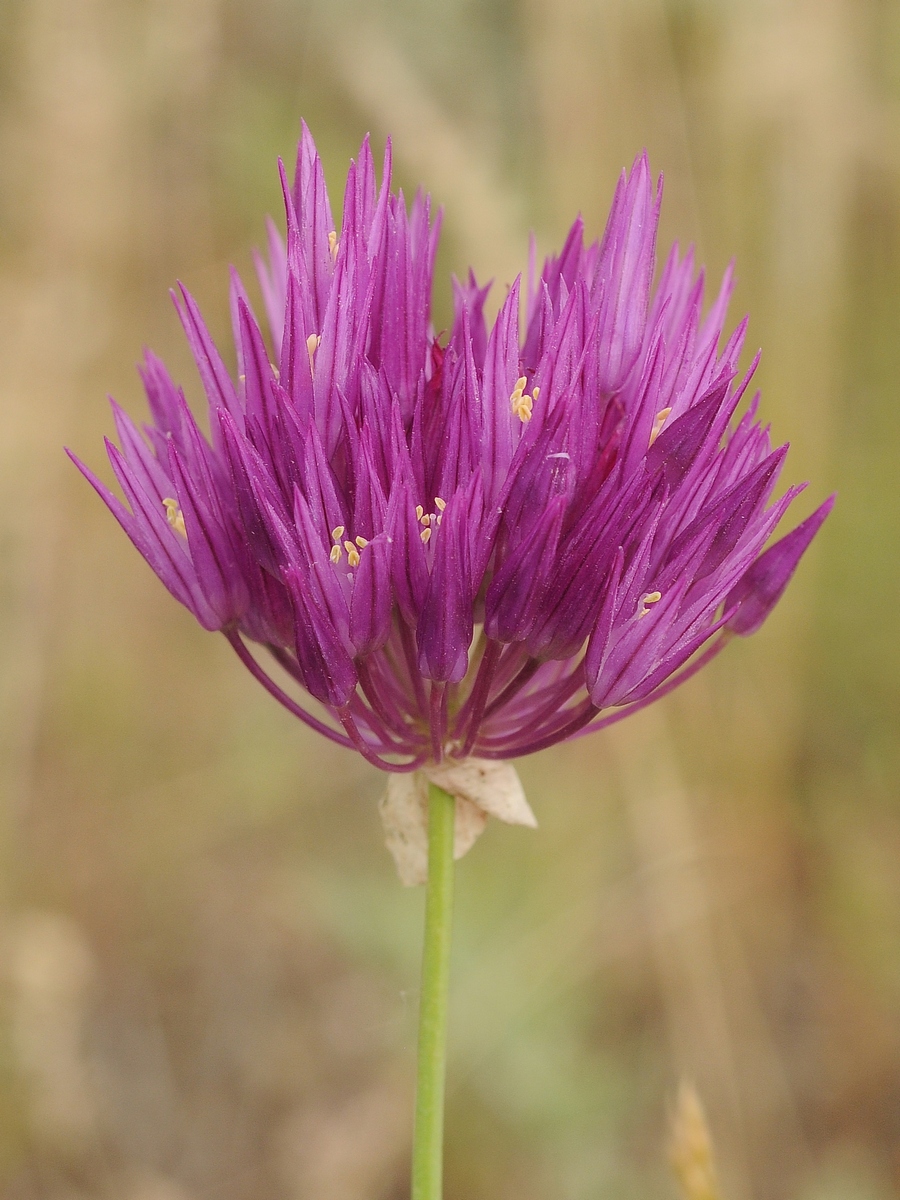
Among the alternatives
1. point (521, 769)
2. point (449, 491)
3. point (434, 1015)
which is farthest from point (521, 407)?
point (521, 769)

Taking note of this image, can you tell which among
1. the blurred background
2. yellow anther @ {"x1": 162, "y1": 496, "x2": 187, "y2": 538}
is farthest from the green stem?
the blurred background

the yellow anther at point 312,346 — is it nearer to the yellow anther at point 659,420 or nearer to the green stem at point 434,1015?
the yellow anther at point 659,420

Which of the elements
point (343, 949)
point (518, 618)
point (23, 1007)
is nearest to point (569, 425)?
point (518, 618)

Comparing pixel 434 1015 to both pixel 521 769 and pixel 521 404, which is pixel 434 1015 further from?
pixel 521 769

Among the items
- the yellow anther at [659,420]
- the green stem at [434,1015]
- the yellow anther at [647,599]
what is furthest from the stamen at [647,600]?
the green stem at [434,1015]

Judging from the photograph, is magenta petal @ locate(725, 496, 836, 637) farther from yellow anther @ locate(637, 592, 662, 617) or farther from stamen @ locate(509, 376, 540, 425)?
stamen @ locate(509, 376, 540, 425)
